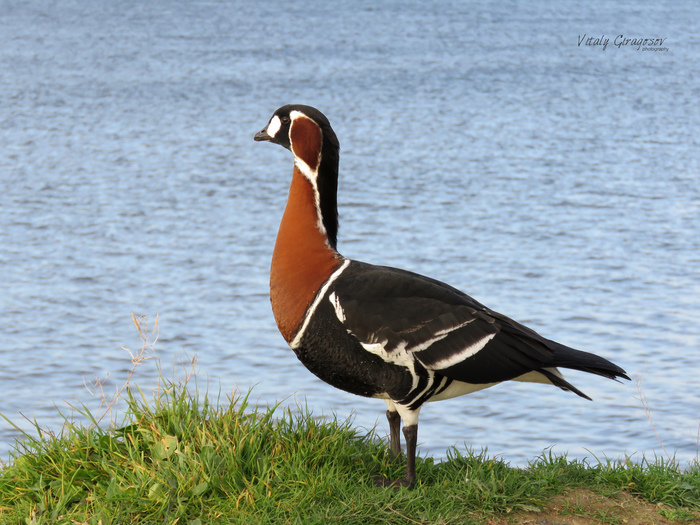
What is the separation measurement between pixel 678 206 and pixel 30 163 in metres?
11.1

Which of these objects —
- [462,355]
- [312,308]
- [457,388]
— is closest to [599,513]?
[457,388]

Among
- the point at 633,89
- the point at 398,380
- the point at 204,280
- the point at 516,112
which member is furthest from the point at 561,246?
the point at 633,89

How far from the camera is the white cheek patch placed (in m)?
5.16

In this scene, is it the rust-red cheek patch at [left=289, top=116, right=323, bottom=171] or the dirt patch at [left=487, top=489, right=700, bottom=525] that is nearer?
the dirt patch at [left=487, top=489, right=700, bottom=525]

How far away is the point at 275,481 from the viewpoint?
4.84 metres

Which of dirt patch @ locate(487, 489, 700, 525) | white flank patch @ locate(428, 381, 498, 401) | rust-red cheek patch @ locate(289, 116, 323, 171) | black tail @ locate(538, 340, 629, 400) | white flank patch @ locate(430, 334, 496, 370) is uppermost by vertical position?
rust-red cheek patch @ locate(289, 116, 323, 171)

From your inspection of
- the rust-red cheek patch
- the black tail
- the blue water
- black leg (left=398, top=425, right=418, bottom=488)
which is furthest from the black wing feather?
the blue water

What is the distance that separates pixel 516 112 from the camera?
22328 mm

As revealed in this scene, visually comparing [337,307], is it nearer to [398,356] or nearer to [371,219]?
[398,356]

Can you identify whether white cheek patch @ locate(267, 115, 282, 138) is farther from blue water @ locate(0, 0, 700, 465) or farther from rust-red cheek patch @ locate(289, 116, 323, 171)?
blue water @ locate(0, 0, 700, 465)

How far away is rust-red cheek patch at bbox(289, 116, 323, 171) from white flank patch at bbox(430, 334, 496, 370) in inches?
49.2

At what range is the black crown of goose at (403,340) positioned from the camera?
4750 mm

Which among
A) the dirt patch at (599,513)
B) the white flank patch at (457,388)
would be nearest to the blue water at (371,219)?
the white flank patch at (457,388)

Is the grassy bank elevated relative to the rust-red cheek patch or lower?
lower
